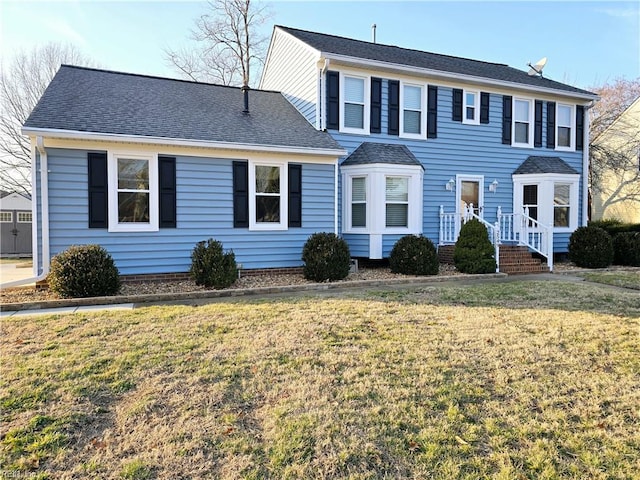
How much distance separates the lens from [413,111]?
1227 centimetres

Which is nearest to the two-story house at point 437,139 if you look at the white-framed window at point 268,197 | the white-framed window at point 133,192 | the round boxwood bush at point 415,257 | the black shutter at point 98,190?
the round boxwood bush at point 415,257

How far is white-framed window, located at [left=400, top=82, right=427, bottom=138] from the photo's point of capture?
476 inches

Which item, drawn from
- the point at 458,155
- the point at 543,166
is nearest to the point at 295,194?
the point at 458,155

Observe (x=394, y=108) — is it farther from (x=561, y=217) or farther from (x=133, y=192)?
(x=133, y=192)

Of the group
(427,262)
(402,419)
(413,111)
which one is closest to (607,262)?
(427,262)

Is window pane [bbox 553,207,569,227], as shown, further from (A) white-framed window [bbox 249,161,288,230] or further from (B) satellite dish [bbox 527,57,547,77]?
(A) white-framed window [bbox 249,161,288,230]

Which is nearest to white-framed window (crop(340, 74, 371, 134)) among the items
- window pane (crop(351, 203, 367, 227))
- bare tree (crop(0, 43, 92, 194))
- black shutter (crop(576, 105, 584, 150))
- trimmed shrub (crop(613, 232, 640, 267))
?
window pane (crop(351, 203, 367, 227))

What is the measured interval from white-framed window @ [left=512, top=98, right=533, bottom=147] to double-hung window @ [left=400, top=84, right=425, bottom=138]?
12.0 feet

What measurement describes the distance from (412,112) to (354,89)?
1.99m

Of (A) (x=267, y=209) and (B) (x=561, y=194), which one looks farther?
(B) (x=561, y=194)

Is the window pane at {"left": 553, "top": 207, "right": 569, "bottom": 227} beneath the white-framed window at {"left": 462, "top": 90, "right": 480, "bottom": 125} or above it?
beneath

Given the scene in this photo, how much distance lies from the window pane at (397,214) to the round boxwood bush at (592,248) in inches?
212

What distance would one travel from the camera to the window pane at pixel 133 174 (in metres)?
8.68

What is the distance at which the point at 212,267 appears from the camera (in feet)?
26.9
